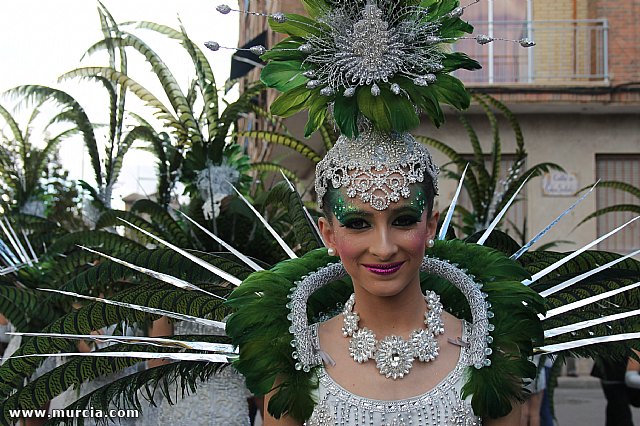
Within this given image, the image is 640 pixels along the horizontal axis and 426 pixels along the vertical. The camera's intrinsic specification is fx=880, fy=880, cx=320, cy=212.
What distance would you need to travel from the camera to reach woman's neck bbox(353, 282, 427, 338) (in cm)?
228

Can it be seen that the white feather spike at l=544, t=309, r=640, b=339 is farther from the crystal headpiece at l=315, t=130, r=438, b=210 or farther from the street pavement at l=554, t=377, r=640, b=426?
the street pavement at l=554, t=377, r=640, b=426

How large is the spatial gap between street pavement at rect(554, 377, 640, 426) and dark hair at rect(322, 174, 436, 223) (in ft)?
24.0

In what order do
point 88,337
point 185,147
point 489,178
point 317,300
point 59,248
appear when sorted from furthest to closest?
point 489,178 < point 185,147 < point 59,248 < point 317,300 < point 88,337

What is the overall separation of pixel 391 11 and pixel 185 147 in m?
3.49

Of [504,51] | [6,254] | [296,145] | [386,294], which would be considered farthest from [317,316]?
[504,51]

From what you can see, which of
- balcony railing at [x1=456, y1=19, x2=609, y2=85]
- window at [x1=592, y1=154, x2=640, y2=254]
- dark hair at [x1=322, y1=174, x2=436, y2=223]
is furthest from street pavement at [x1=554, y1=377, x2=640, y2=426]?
dark hair at [x1=322, y1=174, x2=436, y2=223]

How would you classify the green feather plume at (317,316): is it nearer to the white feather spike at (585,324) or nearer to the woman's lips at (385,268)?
the white feather spike at (585,324)

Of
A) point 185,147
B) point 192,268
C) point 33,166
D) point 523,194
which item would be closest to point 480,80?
point 523,194

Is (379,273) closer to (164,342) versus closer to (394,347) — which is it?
(394,347)

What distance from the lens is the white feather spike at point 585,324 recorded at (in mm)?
2385

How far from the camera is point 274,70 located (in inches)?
90.8

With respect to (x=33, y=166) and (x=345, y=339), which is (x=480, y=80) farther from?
(x=345, y=339)

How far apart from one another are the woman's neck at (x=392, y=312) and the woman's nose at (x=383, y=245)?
6.8 inches

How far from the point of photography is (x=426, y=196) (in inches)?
88.6
